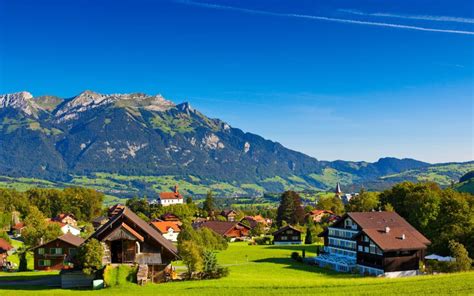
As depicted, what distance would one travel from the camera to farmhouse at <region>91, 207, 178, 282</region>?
171 ft

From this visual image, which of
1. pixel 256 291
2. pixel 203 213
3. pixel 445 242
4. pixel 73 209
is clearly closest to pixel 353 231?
pixel 445 242

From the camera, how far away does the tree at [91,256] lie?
164 feet

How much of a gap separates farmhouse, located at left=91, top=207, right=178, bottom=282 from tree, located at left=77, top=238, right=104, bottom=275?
35.5 inches

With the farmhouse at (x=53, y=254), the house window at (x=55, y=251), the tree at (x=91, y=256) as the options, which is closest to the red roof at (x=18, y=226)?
the farmhouse at (x=53, y=254)

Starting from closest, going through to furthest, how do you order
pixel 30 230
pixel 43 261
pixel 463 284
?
pixel 463 284, pixel 43 261, pixel 30 230

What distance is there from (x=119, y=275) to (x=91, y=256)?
358 cm

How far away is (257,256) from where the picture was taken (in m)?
87.9

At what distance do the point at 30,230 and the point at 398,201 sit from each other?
74857 millimetres

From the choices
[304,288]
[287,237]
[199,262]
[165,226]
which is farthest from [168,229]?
[304,288]

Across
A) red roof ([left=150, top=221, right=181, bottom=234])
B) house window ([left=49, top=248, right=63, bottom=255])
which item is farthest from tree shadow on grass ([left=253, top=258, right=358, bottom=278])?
red roof ([left=150, top=221, right=181, bottom=234])

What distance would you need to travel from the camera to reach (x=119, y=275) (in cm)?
4956

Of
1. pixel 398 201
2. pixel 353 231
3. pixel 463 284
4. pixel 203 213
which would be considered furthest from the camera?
pixel 203 213

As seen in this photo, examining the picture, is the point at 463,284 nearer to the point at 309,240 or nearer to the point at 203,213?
the point at 309,240

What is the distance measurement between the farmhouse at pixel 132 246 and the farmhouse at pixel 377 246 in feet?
103
